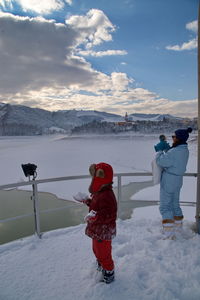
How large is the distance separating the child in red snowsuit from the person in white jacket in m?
0.99

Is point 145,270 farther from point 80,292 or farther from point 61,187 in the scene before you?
point 61,187

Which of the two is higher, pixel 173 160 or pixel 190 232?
pixel 173 160

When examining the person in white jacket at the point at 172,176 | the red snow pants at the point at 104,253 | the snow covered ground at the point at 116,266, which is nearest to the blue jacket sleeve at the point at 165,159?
the person in white jacket at the point at 172,176

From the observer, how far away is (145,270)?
6.73ft

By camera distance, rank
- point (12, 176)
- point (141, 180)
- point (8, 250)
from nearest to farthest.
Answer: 1. point (8, 250)
2. point (141, 180)
3. point (12, 176)

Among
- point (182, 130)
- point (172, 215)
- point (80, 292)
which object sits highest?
point (182, 130)

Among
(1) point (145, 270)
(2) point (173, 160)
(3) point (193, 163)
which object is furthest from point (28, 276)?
(3) point (193, 163)

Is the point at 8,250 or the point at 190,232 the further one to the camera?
the point at 190,232

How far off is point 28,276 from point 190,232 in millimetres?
1973

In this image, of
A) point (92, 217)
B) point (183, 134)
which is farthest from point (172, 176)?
point (92, 217)

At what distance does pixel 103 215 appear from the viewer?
6.03ft

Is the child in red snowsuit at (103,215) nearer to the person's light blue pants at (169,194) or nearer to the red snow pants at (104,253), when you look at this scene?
the red snow pants at (104,253)

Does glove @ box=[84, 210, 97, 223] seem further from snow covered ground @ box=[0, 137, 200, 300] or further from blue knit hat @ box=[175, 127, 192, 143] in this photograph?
blue knit hat @ box=[175, 127, 192, 143]

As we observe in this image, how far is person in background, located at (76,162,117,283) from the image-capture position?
1813mm
